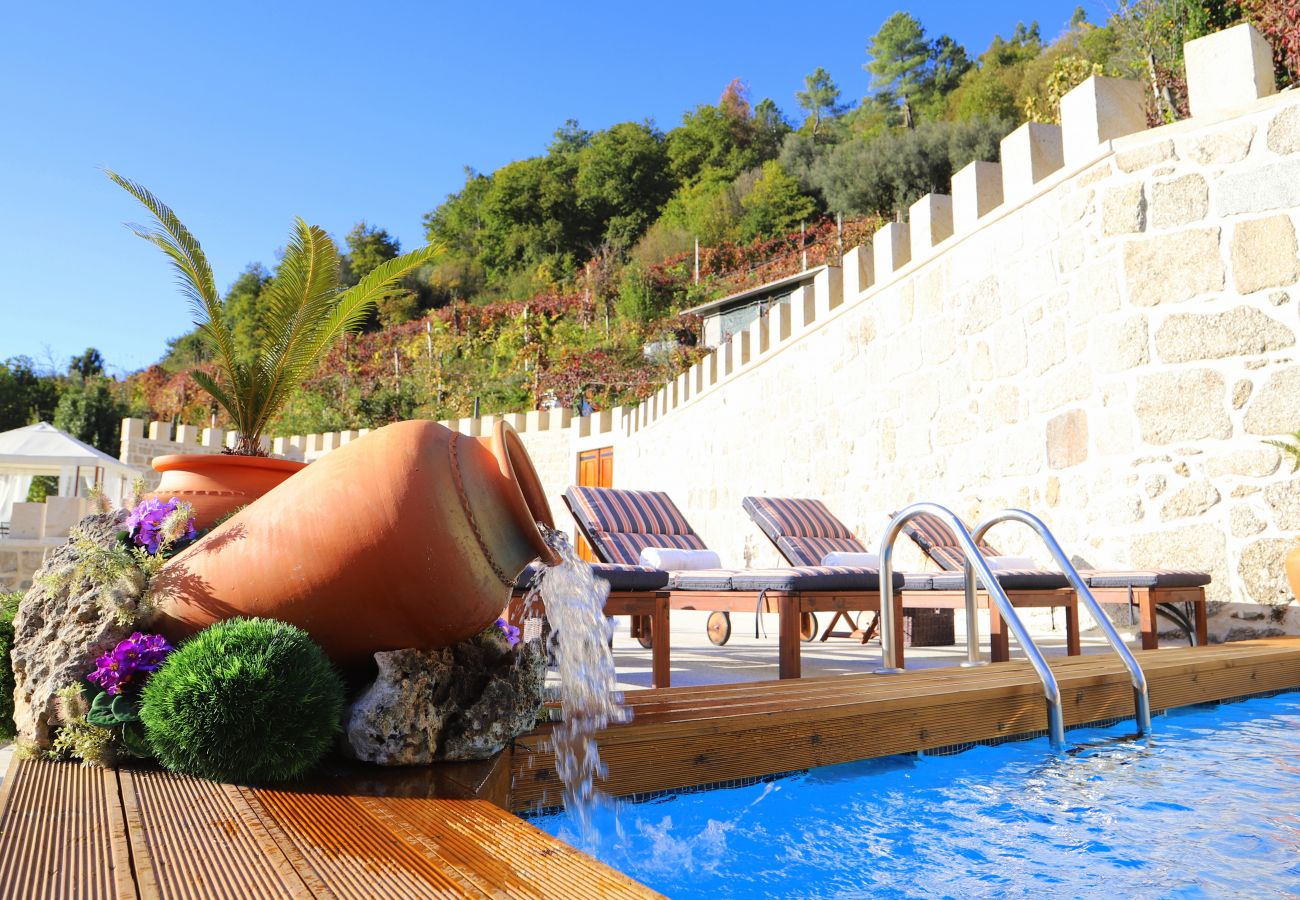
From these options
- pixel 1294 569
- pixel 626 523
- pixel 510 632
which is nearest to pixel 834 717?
pixel 510 632

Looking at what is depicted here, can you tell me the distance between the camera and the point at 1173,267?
542 centimetres

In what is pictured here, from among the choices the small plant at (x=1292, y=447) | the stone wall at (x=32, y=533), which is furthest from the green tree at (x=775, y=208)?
the small plant at (x=1292, y=447)

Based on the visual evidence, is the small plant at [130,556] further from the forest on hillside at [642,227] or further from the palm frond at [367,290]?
the forest on hillside at [642,227]

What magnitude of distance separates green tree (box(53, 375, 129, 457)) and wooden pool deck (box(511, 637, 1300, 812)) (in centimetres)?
2386

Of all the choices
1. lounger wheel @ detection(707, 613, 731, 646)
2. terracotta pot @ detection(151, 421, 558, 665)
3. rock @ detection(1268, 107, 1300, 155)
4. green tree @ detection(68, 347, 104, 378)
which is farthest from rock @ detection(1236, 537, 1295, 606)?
green tree @ detection(68, 347, 104, 378)

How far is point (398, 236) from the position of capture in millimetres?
38781

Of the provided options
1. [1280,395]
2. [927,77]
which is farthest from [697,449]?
[927,77]

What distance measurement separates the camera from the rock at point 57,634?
1.78m

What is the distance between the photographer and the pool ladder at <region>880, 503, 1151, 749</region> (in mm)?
2639

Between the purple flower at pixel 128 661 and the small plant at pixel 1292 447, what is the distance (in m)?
5.42

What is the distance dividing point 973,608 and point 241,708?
2703 millimetres

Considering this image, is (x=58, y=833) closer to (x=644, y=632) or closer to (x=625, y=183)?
(x=644, y=632)

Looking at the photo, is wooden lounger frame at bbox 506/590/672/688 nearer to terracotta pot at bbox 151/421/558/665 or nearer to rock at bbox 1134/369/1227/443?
terracotta pot at bbox 151/421/558/665

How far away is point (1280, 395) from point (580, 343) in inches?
722
